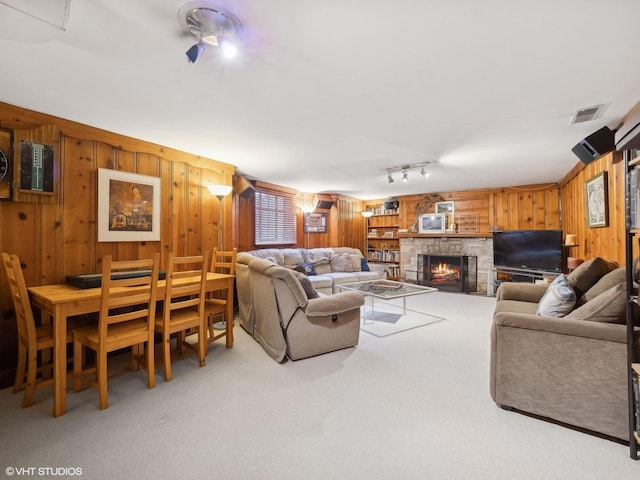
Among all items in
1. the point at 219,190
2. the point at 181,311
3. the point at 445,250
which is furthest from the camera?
the point at 445,250

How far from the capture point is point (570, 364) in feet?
5.82

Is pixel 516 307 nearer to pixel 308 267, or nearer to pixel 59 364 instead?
pixel 308 267

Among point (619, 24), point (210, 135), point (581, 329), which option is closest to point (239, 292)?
point (210, 135)

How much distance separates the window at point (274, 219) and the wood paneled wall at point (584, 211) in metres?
4.75

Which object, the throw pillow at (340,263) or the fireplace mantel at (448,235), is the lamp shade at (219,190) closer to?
the throw pillow at (340,263)

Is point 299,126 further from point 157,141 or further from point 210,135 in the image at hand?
point 157,141

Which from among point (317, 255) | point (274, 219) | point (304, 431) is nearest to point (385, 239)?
point (317, 255)

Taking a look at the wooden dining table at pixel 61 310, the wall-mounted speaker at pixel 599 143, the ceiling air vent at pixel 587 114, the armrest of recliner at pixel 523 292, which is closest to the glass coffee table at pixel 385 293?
the armrest of recliner at pixel 523 292

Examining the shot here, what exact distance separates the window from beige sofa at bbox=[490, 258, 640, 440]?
14.0 feet

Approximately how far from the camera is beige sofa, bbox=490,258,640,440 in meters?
1.67

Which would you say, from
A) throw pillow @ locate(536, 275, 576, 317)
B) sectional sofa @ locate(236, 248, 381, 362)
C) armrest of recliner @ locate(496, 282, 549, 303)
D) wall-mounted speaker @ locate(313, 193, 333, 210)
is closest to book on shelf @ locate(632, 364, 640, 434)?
throw pillow @ locate(536, 275, 576, 317)

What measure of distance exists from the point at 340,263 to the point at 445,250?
2.57 m

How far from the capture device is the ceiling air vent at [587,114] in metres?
2.36

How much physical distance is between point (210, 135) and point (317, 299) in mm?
2037
